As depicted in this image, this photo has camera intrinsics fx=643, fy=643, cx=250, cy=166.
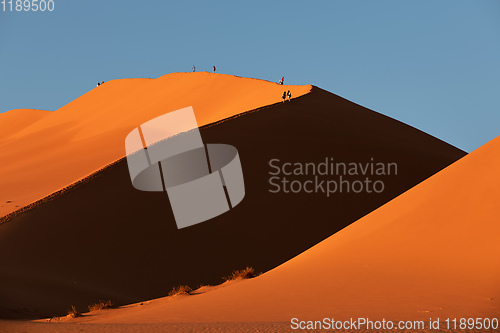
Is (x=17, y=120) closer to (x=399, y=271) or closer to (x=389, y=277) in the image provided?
(x=399, y=271)

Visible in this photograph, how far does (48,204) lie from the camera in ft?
Result: 67.2

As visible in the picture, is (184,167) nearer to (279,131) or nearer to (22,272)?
(279,131)

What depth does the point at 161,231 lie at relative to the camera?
19.9 metres

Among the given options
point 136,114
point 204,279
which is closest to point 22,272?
point 204,279

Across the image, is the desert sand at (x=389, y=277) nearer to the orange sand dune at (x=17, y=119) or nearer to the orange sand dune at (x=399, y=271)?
the orange sand dune at (x=399, y=271)

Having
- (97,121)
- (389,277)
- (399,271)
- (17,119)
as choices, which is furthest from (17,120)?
(389,277)

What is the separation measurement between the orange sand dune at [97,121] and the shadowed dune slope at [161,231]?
Result: 3.57 metres

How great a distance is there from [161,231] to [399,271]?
9.96m

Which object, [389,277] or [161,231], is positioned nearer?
[389,277]

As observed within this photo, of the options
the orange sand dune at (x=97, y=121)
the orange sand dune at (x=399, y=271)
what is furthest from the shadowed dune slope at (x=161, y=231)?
the orange sand dune at (x=97, y=121)

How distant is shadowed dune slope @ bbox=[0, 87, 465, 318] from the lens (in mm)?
15992

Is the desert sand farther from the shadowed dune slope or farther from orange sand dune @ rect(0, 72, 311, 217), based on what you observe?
orange sand dune @ rect(0, 72, 311, 217)

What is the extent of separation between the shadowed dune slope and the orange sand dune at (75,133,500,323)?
120 cm

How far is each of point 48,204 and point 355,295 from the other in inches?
508
